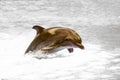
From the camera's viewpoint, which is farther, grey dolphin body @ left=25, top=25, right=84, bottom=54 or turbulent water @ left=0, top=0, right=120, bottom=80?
grey dolphin body @ left=25, top=25, right=84, bottom=54

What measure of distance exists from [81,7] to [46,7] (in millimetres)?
1649

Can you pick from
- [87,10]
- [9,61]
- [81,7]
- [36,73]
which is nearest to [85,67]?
[36,73]

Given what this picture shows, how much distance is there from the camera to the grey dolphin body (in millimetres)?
9688

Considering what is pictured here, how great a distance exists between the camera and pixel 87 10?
1847 cm

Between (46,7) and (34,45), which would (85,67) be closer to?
(34,45)

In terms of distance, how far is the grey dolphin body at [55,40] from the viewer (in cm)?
969

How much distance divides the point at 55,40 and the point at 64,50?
1166mm

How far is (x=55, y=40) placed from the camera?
386 inches

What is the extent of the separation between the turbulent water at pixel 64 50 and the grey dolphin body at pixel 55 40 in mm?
274

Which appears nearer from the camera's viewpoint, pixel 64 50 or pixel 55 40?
pixel 55 40

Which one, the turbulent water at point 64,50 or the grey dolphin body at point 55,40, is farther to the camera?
the grey dolphin body at point 55,40

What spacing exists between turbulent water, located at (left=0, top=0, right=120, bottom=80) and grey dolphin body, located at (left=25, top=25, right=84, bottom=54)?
274 mm

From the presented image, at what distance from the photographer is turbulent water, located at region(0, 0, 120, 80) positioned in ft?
28.8

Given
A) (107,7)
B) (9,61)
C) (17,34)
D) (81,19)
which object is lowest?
(9,61)
